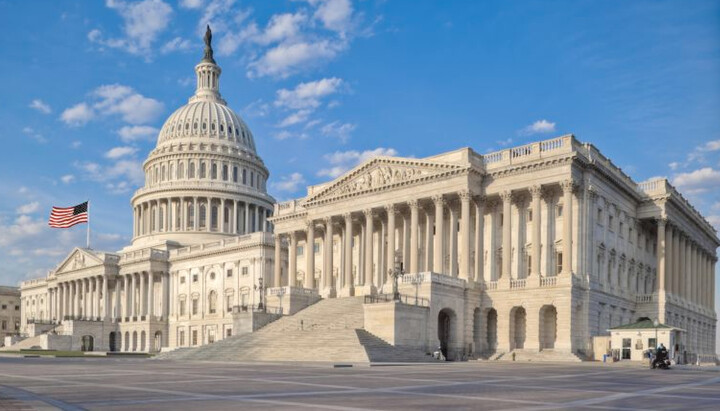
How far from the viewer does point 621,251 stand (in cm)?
7544

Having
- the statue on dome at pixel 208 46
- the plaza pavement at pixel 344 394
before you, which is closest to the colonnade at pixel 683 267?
the plaza pavement at pixel 344 394

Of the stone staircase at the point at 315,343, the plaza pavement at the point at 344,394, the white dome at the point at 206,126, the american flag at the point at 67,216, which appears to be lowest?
the stone staircase at the point at 315,343

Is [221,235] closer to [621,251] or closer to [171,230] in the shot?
[171,230]

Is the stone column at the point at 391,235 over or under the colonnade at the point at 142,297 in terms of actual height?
over

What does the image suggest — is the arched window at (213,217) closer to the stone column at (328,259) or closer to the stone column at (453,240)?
the stone column at (328,259)

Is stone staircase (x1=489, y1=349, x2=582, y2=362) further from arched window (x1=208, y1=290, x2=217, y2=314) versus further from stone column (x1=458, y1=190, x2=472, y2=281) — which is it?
arched window (x1=208, y1=290, x2=217, y2=314)

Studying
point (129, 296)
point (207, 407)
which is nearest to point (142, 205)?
point (129, 296)

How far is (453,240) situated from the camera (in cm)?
7244

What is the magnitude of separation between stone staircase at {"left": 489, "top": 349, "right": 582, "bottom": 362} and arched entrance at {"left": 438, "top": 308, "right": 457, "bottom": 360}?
3848 millimetres

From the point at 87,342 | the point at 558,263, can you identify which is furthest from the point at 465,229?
the point at 87,342

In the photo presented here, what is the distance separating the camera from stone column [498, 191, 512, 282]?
69000 mm

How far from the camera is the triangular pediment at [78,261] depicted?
135025 millimetres

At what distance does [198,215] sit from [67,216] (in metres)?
27.7

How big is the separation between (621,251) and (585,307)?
13.3 m
